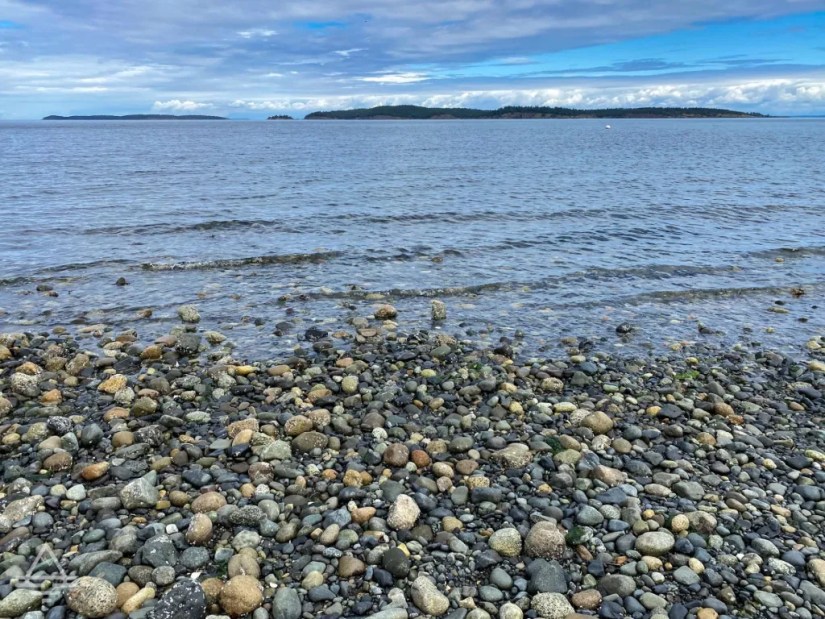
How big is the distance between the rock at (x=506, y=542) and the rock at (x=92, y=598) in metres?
3.67

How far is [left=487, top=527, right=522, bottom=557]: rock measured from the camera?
6.25 metres

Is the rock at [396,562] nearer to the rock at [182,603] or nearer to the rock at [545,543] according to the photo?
the rock at [545,543]

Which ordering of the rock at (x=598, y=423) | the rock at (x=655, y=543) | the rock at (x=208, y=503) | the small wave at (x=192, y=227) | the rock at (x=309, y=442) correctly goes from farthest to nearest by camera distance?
the small wave at (x=192, y=227) < the rock at (x=598, y=423) < the rock at (x=309, y=442) < the rock at (x=208, y=503) < the rock at (x=655, y=543)

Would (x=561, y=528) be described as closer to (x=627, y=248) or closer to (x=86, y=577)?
(x=86, y=577)

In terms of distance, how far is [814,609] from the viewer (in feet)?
18.1

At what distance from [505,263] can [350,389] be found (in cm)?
1074

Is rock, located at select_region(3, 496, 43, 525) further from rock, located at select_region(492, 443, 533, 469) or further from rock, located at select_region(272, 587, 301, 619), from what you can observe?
rock, located at select_region(492, 443, 533, 469)

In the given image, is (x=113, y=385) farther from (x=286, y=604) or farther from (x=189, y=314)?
(x=286, y=604)

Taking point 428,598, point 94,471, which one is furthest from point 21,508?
point 428,598

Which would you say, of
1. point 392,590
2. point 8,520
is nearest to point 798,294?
point 392,590

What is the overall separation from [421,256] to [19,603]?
53.1ft

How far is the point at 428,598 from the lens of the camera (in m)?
5.55

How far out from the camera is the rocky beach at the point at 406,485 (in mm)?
5691

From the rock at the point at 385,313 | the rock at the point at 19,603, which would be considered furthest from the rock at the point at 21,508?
the rock at the point at 385,313
